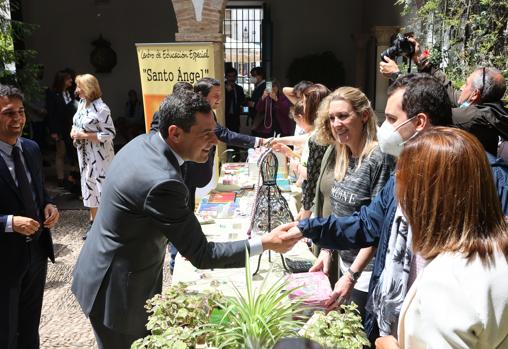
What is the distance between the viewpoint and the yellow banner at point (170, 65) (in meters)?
5.95

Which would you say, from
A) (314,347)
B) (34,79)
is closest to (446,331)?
(314,347)

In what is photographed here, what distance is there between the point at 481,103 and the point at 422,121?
1661 mm

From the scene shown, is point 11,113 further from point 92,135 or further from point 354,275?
point 92,135

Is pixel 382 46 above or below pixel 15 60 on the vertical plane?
above

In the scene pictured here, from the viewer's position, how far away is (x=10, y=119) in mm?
2504

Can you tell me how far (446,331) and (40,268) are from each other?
7.36 feet

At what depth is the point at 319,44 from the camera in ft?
43.2

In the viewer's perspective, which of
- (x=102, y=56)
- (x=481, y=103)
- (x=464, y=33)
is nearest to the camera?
(x=481, y=103)

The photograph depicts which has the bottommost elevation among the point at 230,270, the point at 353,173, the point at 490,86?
the point at 230,270

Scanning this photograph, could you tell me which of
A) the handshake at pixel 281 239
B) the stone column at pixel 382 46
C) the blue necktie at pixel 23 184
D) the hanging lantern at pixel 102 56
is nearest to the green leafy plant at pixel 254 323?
the handshake at pixel 281 239

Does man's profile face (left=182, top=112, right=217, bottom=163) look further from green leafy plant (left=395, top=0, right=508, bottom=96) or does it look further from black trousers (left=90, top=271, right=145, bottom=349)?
green leafy plant (left=395, top=0, right=508, bottom=96)

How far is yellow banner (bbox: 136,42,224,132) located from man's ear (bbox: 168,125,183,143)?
412 centimetres

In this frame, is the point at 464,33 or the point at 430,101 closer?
the point at 430,101

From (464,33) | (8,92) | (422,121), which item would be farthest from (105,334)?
(464,33)
